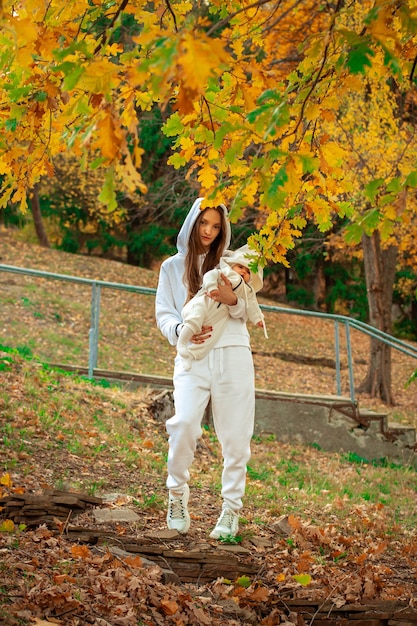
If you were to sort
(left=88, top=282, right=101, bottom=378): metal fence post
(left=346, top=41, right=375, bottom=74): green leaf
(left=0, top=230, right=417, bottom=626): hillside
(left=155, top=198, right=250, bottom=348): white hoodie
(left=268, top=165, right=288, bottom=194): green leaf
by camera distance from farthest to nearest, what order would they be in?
1. (left=88, top=282, right=101, bottom=378): metal fence post
2. (left=155, top=198, right=250, bottom=348): white hoodie
3. (left=0, top=230, right=417, bottom=626): hillside
4. (left=268, top=165, right=288, bottom=194): green leaf
5. (left=346, top=41, right=375, bottom=74): green leaf

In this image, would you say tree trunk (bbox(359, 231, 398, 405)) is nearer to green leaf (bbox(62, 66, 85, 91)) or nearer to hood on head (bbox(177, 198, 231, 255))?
hood on head (bbox(177, 198, 231, 255))

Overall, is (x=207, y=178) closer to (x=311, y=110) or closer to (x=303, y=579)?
(x=311, y=110)

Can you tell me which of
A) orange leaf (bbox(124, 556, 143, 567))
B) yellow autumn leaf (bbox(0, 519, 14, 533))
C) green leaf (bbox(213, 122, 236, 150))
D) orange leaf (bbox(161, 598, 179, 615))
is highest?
green leaf (bbox(213, 122, 236, 150))

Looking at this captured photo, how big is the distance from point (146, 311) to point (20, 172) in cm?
1228

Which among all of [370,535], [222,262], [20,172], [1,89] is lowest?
[370,535]

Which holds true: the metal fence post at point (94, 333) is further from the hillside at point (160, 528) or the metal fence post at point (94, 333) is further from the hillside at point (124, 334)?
the hillside at point (124, 334)

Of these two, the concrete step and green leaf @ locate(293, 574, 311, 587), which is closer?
green leaf @ locate(293, 574, 311, 587)

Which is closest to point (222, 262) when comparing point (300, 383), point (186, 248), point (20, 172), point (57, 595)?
point (186, 248)

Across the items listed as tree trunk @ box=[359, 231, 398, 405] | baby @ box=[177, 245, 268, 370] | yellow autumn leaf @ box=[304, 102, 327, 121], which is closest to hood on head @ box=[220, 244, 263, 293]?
baby @ box=[177, 245, 268, 370]

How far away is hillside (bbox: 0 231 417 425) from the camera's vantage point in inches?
486

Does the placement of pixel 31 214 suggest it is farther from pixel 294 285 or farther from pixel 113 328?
pixel 113 328

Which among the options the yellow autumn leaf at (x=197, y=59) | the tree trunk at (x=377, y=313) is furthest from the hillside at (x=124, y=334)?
the yellow autumn leaf at (x=197, y=59)

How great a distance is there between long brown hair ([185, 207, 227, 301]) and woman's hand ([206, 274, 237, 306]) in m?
0.26

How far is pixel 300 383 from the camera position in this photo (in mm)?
13984
